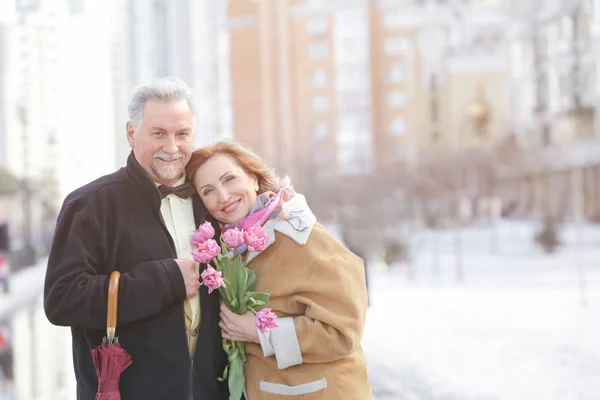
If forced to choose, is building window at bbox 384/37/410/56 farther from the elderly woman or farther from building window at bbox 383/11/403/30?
the elderly woman

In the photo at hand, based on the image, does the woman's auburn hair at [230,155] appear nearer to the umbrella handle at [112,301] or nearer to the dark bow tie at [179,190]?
the dark bow tie at [179,190]

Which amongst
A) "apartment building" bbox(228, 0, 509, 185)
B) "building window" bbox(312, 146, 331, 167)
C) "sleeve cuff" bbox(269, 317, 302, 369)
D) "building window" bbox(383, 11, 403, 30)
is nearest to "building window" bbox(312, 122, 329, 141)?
"apartment building" bbox(228, 0, 509, 185)

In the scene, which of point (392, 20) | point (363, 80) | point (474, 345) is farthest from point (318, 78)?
point (474, 345)

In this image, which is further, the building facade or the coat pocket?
the building facade

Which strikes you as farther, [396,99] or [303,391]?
[396,99]

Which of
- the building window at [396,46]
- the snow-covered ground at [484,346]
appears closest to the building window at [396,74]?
the building window at [396,46]

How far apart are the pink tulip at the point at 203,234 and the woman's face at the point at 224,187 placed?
7 centimetres

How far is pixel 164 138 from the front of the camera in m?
1.34

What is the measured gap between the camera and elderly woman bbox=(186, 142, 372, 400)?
134 cm

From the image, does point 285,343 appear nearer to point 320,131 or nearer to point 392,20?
point 320,131

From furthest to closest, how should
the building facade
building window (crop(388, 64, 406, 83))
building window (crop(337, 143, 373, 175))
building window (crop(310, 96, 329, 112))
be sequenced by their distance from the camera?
building window (crop(310, 96, 329, 112)) < building window (crop(388, 64, 406, 83)) < building window (crop(337, 143, 373, 175)) < the building facade

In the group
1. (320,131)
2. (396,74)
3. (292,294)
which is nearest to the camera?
(292,294)

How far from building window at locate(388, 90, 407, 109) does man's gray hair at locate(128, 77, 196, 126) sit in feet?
60.4

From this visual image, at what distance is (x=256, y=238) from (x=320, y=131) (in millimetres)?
18984
